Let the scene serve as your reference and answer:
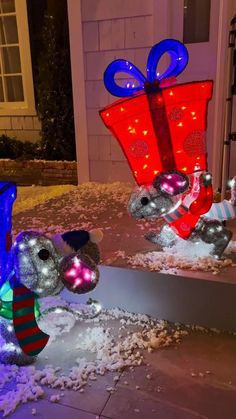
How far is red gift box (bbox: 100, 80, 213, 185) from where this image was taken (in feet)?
6.79

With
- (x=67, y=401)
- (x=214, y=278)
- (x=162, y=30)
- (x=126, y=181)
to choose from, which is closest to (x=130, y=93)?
(x=214, y=278)

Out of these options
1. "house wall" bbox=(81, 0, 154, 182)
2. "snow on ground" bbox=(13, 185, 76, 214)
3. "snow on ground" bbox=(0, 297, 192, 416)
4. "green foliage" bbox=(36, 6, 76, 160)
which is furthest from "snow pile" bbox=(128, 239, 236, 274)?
"green foliage" bbox=(36, 6, 76, 160)

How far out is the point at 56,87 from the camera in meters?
5.35

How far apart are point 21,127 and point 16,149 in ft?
1.85

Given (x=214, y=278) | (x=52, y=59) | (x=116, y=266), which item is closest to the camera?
(x=214, y=278)

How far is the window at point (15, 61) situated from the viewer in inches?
231

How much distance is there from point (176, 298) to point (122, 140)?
84 centimetres

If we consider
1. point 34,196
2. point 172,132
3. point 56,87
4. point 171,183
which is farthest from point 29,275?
point 56,87

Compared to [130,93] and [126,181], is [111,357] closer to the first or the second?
[130,93]

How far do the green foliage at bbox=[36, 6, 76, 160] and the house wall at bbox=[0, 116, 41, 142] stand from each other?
0.65 metres

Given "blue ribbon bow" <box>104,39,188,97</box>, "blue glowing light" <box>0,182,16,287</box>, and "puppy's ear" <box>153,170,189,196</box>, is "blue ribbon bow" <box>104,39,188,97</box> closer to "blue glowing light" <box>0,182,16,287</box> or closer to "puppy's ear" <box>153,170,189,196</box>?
"puppy's ear" <box>153,170,189,196</box>

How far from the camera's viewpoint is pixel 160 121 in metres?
2.08

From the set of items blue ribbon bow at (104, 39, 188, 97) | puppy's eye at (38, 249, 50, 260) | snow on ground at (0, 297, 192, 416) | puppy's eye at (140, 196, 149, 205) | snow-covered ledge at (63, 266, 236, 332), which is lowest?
snow on ground at (0, 297, 192, 416)

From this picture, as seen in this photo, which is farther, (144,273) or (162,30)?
(162,30)
